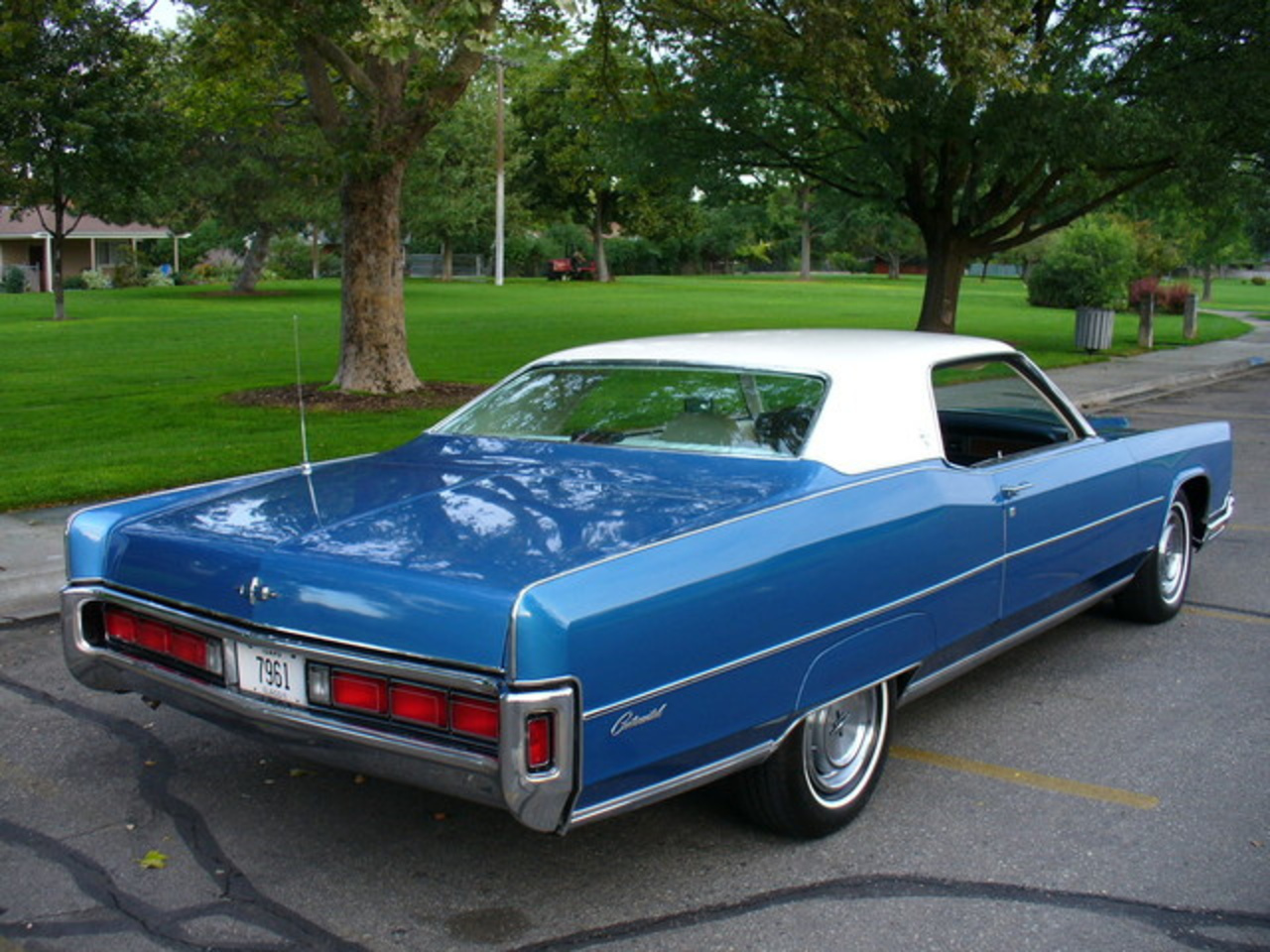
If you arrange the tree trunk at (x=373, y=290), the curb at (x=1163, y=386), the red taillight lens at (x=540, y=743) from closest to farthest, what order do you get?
the red taillight lens at (x=540, y=743) < the tree trunk at (x=373, y=290) < the curb at (x=1163, y=386)

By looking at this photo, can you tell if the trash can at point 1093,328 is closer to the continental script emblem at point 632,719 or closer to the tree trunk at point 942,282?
the tree trunk at point 942,282

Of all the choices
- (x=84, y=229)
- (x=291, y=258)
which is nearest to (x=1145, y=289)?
(x=291, y=258)

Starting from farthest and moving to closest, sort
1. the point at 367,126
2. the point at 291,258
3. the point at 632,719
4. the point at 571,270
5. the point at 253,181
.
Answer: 1. the point at 571,270
2. the point at 291,258
3. the point at 253,181
4. the point at 367,126
5. the point at 632,719

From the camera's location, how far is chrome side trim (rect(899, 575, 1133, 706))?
410 centimetres

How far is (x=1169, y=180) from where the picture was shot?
796 inches

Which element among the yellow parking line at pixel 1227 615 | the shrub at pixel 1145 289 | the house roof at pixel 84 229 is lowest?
the yellow parking line at pixel 1227 615

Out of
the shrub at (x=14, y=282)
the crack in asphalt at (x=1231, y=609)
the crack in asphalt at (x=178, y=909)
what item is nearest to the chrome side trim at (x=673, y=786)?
the crack in asphalt at (x=178, y=909)

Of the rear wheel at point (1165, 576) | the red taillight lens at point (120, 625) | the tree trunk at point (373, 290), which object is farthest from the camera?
the tree trunk at point (373, 290)

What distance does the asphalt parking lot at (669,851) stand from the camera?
10.6ft

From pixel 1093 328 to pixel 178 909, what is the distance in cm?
2115

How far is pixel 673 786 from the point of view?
320 centimetres

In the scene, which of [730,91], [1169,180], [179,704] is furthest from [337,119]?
[1169,180]

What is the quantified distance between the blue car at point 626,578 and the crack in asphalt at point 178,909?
426 mm

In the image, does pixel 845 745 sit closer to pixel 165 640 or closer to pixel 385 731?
pixel 385 731
